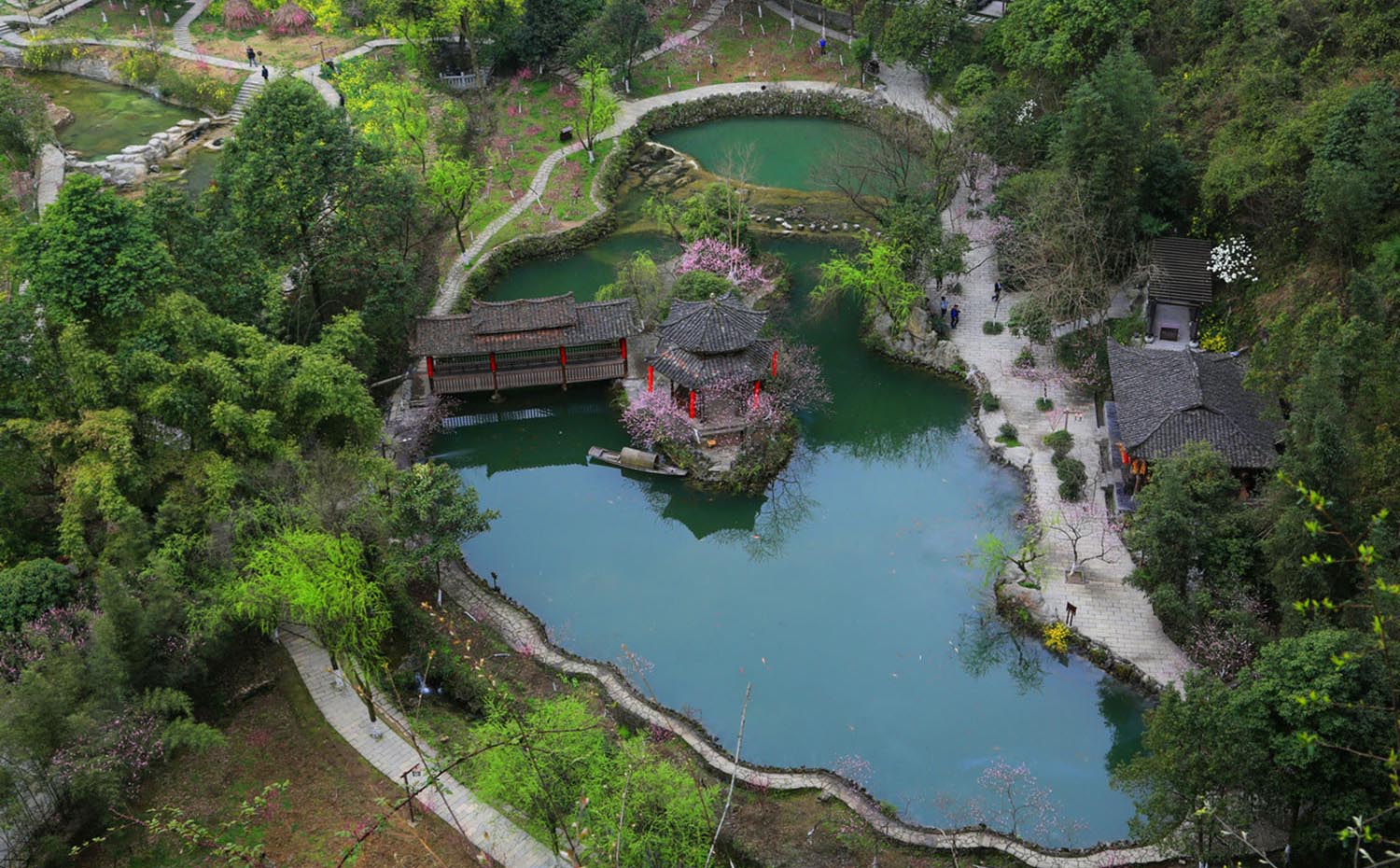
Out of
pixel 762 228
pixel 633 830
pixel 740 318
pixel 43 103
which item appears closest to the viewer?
pixel 633 830

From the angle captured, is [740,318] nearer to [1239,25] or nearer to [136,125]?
[1239,25]

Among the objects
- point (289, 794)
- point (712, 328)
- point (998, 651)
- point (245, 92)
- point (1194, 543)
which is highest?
point (245, 92)

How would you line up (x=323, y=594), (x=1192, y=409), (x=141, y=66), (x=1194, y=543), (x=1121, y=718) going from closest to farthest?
(x=323, y=594)
(x=1194, y=543)
(x=1121, y=718)
(x=1192, y=409)
(x=141, y=66)

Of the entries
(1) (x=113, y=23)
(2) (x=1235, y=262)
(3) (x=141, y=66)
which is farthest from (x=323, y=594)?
(1) (x=113, y=23)

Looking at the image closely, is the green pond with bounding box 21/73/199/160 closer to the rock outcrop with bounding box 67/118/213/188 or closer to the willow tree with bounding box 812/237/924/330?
the rock outcrop with bounding box 67/118/213/188

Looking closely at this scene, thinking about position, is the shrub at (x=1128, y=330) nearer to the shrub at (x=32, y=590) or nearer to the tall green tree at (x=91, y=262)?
the tall green tree at (x=91, y=262)

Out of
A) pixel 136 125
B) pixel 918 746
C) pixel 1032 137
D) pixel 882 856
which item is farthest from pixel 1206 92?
pixel 136 125

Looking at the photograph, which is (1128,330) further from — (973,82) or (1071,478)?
(973,82)
